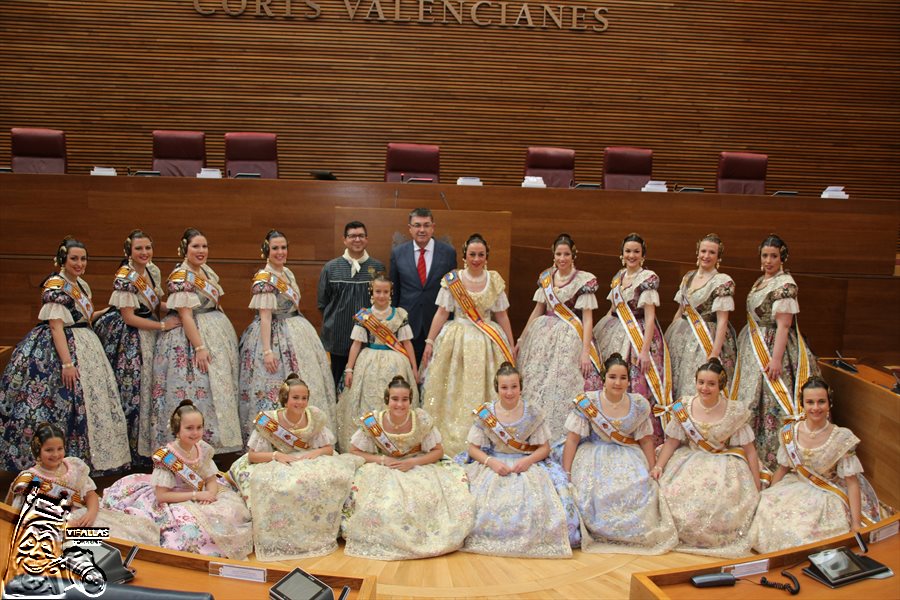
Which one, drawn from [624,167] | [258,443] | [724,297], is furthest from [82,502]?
[624,167]

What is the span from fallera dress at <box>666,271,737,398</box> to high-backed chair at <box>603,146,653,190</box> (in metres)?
2.29

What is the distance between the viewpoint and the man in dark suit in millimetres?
4680

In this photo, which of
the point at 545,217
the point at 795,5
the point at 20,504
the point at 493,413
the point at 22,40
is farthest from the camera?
the point at 795,5

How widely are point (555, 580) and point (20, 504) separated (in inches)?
86.7

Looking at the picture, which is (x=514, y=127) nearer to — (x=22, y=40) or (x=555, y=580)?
(x=22, y=40)

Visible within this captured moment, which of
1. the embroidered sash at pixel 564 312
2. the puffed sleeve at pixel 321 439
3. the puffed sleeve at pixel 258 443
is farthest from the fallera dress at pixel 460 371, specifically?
the puffed sleeve at pixel 258 443

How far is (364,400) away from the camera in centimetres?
434

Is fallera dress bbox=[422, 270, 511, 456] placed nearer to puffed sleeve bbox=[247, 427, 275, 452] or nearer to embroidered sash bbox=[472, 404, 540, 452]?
embroidered sash bbox=[472, 404, 540, 452]

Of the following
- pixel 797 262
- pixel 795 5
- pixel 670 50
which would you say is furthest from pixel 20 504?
pixel 795 5

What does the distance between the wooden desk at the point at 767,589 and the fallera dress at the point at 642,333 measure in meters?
1.80

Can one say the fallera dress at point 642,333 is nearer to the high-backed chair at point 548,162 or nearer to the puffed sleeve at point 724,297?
the puffed sleeve at point 724,297

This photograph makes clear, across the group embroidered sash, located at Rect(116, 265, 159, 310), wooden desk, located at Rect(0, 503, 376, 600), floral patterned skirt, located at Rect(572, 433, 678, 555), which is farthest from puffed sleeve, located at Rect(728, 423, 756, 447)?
embroidered sash, located at Rect(116, 265, 159, 310)

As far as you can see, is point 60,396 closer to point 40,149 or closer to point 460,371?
point 460,371

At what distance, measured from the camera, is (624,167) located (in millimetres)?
6820
